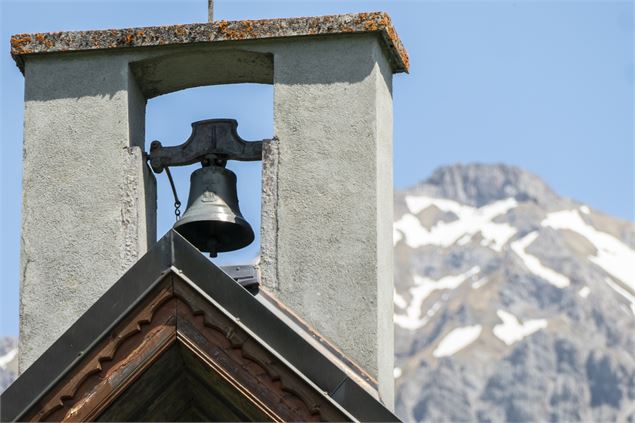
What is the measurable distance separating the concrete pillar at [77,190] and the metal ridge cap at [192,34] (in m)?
0.09

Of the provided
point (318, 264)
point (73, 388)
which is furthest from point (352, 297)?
point (73, 388)

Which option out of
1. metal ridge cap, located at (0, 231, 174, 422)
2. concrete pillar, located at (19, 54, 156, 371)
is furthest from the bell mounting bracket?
metal ridge cap, located at (0, 231, 174, 422)

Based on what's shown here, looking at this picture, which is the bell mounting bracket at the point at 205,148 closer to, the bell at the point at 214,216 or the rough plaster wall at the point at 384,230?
the bell at the point at 214,216

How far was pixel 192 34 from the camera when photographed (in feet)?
31.3

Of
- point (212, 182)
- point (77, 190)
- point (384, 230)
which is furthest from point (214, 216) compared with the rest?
point (384, 230)

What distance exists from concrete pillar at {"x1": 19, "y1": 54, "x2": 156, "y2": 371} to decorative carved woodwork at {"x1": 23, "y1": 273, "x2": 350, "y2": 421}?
157 centimetres

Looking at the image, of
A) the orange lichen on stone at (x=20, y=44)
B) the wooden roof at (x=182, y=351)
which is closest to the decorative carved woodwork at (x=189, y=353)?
the wooden roof at (x=182, y=351)

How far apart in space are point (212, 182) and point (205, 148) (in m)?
0.19

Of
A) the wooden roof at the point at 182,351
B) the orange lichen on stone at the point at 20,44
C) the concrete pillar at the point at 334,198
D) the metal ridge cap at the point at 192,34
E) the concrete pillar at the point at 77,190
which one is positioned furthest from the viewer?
the orange lichen on stone at the point at 20,44

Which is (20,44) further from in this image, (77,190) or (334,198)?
(334,198)

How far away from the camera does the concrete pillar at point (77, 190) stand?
917cm

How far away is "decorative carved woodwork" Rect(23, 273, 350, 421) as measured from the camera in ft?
24.3

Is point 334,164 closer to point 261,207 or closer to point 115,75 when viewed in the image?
point 261,207

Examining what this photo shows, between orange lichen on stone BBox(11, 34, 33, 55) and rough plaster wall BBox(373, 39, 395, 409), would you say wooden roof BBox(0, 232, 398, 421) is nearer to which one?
rough plaster wall BBox(373, 39, 395, 409)
